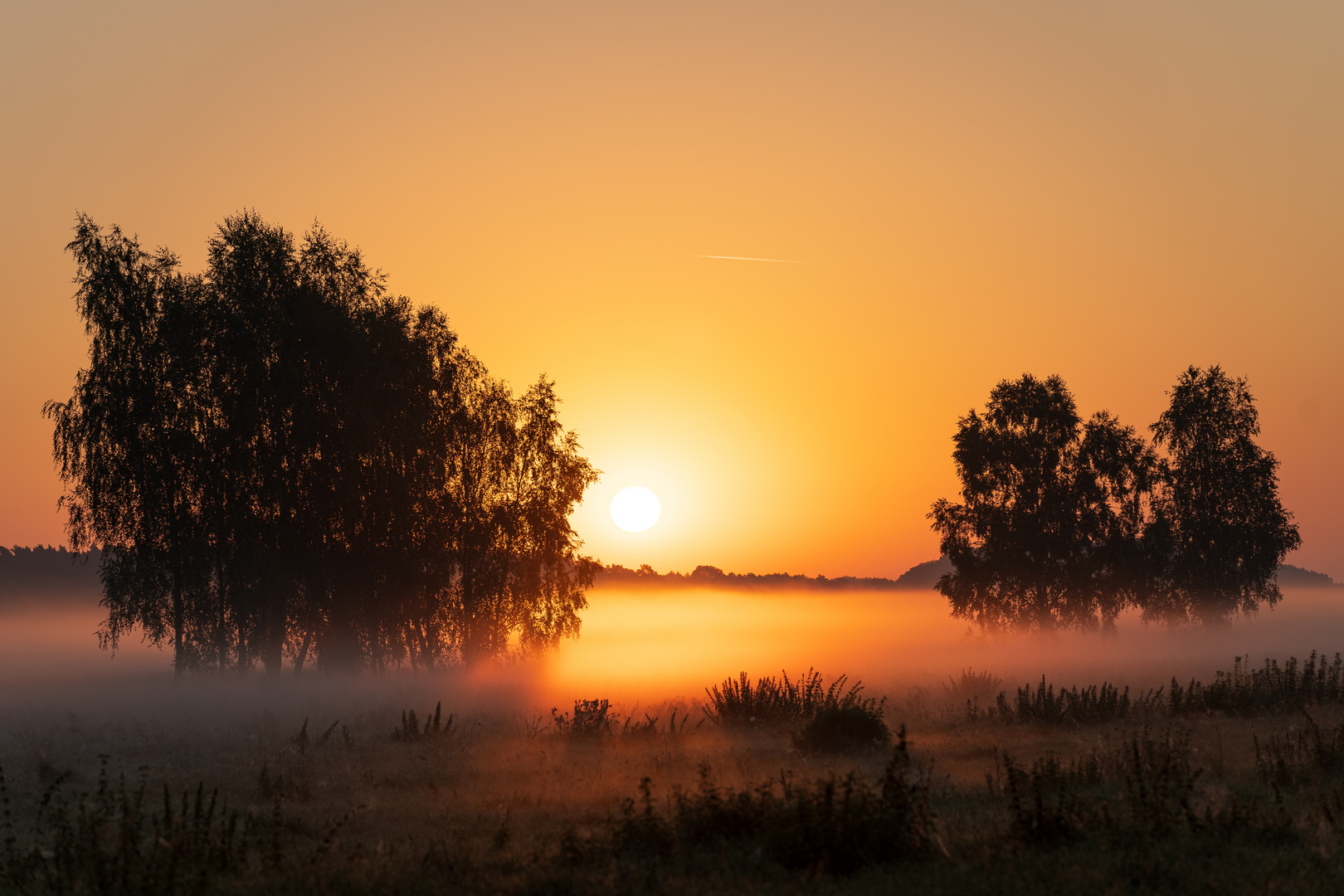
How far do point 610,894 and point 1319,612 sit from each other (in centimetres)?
8792

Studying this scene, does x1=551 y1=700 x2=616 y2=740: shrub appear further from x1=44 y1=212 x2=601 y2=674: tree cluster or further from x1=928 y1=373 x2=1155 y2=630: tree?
x1=928 y1=373 x2=1155 y2=630: tree

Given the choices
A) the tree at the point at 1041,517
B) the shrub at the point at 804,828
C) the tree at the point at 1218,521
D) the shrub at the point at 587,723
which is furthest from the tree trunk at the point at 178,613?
the tree at the point at 1218,521

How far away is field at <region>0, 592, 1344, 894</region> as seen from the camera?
7.82m

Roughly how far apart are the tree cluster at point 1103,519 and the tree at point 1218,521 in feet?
0.17

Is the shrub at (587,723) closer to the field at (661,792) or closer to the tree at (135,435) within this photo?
the field at (661,792)

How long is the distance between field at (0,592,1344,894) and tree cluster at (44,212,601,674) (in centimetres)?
235

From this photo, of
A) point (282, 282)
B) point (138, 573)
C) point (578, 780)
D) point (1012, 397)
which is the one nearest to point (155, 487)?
point (138, 573)

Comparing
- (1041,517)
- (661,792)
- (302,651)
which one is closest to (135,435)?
(302,651)

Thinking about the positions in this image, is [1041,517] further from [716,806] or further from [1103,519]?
[716,806]

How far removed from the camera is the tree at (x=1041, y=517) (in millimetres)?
39625

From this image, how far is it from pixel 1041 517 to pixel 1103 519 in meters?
2.87

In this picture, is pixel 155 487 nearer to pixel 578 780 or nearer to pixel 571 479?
pixel 571 479

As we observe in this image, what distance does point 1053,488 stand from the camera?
1570 inches

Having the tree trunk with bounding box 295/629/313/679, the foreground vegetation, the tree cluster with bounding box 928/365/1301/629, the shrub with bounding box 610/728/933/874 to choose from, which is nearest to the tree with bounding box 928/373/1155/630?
the tree cluster with bounding box 928/365/1301/629
